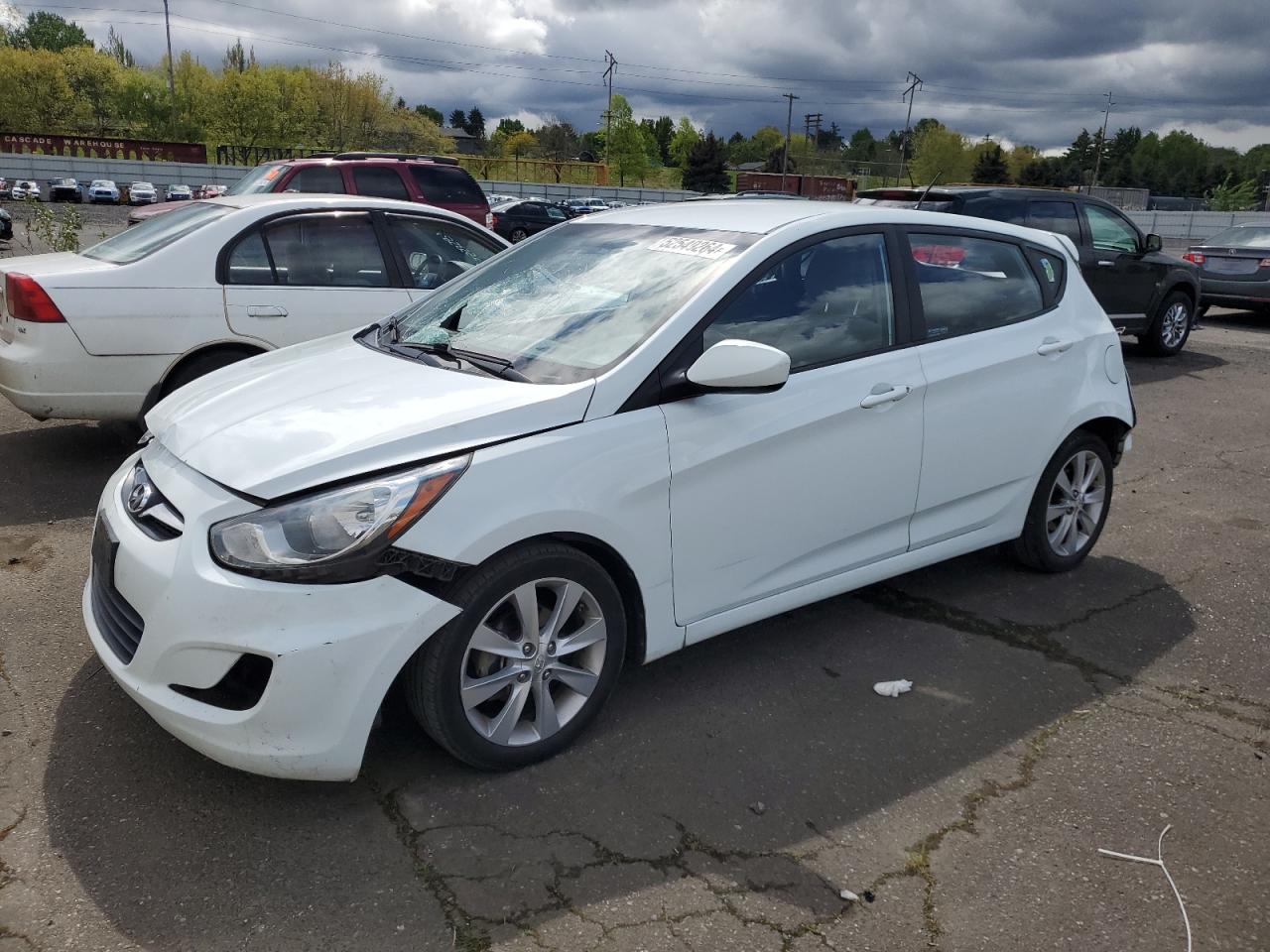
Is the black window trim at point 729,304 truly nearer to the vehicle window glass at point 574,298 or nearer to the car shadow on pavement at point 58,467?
the vehicle window glass at point 574,298

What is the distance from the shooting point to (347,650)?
2.66 metres

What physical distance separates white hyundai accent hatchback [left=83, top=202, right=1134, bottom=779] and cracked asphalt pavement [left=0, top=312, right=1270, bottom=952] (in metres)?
0.28

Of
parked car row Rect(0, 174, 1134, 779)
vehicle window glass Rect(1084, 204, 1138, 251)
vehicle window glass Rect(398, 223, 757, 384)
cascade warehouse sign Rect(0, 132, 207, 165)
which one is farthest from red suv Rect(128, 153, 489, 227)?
cascade warehouse sign Rect(0, 132, 207, 165)

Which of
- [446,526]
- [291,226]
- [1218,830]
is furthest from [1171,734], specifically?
[291,226]

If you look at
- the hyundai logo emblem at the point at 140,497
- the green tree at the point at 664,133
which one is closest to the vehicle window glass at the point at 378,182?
the hyundai logo emblem at the point at 140,497

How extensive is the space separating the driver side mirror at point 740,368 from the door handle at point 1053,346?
1848 millimetres

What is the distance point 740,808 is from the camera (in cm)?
302

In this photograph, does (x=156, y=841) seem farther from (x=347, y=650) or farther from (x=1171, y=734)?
(x=1171, y=734)

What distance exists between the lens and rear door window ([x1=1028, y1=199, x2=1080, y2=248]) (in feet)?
34.2

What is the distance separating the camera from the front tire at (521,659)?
2857 mm

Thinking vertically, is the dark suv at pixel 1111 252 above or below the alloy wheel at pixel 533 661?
above

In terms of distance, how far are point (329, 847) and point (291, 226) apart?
449 cm

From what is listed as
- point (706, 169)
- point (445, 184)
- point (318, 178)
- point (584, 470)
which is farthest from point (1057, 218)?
point (706, 169)

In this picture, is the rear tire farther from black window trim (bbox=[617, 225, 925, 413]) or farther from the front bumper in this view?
black window trim (bbox=[617, 225, 925, 413])
